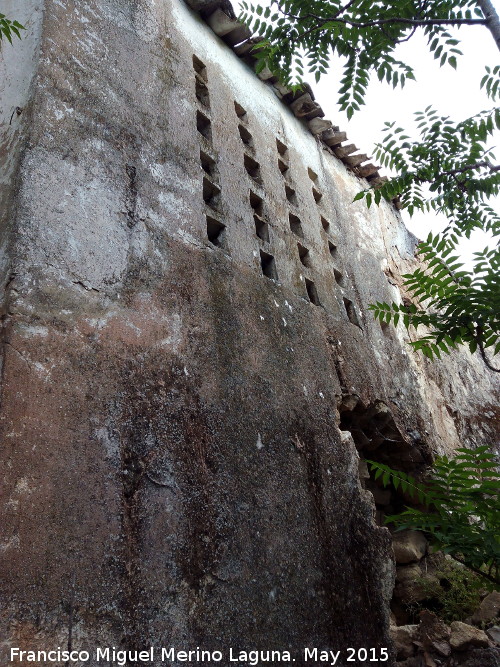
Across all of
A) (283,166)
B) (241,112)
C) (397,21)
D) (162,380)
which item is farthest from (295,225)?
(162,380)

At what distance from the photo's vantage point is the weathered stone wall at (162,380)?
245 centimetres

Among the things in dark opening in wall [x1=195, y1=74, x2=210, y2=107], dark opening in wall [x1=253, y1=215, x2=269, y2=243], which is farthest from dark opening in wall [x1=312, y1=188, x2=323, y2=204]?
dark opening in wall [x1=195, y1=74, x2=210, y2=107]

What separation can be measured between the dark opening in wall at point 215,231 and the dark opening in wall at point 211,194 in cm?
19

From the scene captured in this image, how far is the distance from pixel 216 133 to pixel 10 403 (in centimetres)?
327

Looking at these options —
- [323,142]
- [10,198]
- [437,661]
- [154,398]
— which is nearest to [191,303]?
[154,398]

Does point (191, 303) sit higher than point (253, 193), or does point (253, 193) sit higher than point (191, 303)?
point (253, 193)

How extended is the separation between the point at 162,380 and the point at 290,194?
3.33m

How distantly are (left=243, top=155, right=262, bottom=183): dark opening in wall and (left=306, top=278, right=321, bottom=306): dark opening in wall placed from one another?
110 cm

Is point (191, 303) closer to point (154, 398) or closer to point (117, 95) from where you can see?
point (154, 398)

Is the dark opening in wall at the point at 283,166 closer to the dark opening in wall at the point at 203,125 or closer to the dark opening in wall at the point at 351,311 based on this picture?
the dark opening in wall at the point at 203,125

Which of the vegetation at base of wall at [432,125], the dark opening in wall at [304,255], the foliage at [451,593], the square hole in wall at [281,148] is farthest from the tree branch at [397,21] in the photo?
the foliage at [451,593]

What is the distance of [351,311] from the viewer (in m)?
5.83

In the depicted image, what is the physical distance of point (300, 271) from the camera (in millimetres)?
5090

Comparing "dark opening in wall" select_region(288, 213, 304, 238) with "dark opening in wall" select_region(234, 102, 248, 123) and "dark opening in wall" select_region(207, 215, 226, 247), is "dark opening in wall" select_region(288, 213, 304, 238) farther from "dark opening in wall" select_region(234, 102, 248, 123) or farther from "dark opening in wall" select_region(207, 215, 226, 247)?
"dark opening in wall" select_region(207, 215, 226, 247)
